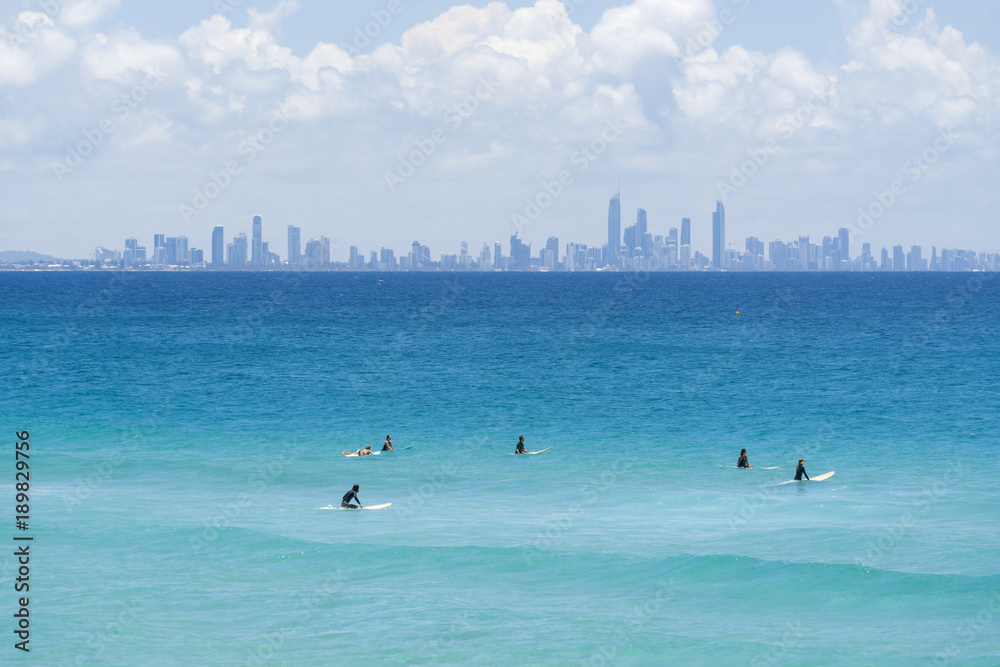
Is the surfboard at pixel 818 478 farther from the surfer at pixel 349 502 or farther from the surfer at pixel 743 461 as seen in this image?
the surfer at pixel 349 502

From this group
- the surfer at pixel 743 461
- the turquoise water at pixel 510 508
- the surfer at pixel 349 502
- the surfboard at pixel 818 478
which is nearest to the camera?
the turquoise water at pixel 510 508

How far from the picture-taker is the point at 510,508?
38.0 meters

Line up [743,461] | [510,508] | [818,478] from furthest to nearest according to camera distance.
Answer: [743,461]
[818,478]
[510,508]

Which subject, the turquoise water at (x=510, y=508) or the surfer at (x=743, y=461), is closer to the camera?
the turquoise water at (x=510, y=508)

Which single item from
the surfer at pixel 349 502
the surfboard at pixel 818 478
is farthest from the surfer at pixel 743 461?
the surfer at pixel 349 502

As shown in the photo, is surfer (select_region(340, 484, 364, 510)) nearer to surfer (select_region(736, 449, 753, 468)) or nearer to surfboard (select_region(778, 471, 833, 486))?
surfer (select_region(736, 449, 753, 468))

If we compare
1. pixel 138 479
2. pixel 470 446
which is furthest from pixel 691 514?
pixel 138 479

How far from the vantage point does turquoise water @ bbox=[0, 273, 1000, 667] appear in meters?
25.2

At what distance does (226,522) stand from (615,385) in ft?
131

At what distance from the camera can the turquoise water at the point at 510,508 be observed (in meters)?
25.2

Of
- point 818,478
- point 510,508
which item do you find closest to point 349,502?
point 510,508

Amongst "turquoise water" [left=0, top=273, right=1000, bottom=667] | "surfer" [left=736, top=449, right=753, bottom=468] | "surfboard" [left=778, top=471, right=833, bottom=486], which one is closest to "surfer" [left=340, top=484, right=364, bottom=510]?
"turquoise water" [left=0, top=273, right=1000, bottom=667]

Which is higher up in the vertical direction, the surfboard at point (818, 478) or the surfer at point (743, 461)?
the surfer at point (743, 461)

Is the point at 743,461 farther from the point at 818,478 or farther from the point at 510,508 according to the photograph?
the point at 510,508
